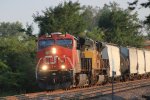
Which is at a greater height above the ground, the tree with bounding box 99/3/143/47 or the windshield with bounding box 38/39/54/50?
the tree with bounding box 99/3/143/47

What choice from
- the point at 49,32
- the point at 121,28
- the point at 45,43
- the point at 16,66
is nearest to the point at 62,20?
the point at 49,32

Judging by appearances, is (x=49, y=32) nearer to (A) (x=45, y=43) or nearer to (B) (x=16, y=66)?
(B) (x=16, y=66)

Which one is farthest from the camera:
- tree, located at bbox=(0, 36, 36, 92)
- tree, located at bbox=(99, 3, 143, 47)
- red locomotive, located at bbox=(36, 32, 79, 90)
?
tree, located at bbox=(99, 3, 143, 47)

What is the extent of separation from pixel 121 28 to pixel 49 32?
24.9 metres

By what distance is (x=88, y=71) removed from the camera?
29.4 m

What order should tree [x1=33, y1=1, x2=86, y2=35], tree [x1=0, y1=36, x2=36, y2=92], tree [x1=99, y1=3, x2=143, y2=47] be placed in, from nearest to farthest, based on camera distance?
tree [x1=0, y1=36, x2=36, y2=92]
tree [x1=33, y1=1, x2=86, y2=35]
tree [x1=99, y1=3, x2=143, y2=47]

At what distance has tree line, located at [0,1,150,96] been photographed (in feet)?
90.6

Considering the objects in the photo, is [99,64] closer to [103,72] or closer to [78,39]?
[103,72]

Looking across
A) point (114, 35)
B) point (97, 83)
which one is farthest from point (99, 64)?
point (114, 35)

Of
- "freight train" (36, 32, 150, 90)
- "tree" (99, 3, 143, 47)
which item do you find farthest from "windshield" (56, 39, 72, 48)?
"tree" (99, 3, 143, 47)

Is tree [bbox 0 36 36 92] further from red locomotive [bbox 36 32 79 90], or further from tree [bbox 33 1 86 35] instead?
tree [bbox 33 1 86 35]

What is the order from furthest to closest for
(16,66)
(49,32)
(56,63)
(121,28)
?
(121,28)
(49,32)
(16,66)
(56,63)

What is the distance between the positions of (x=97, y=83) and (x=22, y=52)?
638cm

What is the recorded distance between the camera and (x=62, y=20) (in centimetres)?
4478
